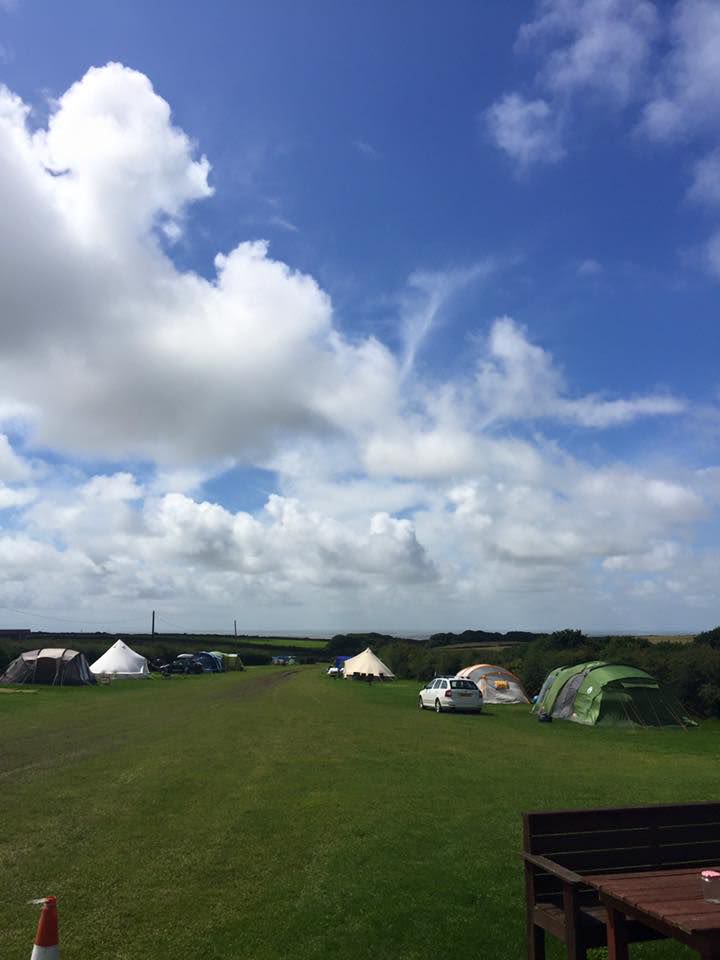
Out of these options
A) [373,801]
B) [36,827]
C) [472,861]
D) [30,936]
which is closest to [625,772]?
[373,801]

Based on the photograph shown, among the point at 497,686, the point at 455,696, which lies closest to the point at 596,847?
the point at 455,696

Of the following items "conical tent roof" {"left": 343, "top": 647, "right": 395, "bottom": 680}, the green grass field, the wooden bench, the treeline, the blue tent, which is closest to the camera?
the wooden bench

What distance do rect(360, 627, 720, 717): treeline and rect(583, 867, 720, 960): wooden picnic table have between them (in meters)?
25.6

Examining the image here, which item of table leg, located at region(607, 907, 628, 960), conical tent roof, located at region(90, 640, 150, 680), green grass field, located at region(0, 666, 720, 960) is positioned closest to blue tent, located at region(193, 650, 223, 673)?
conical tent roof, located at region(90, 640, 150, 680)

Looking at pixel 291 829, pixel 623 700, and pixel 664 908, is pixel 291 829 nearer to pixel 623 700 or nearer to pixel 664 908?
pixel 664 908

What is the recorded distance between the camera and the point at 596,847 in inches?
214

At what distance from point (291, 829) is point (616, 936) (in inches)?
242

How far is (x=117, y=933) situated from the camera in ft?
20.9

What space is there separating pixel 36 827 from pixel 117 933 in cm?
437

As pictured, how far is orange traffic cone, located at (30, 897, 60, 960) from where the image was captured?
4.61 meters

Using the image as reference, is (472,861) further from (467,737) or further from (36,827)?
(467,737)

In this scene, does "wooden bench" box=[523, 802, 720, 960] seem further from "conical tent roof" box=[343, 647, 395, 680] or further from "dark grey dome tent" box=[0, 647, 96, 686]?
"conical tent roof" box=[343, 647, 395, 680]

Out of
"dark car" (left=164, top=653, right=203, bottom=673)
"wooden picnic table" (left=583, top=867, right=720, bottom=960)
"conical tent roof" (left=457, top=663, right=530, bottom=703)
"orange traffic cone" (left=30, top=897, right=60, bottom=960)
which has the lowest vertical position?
"dark car" (left=164, top=653, right=203, bottom=673)

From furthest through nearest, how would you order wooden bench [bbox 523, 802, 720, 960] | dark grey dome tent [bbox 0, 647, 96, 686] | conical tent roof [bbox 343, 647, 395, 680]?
conical tent roof [bbox 343, 647, 395, 680]
dark grey dome tent [bbox 0, 647, 96, 686]
wooden bench [bbox 523, 802, 720, 960]
